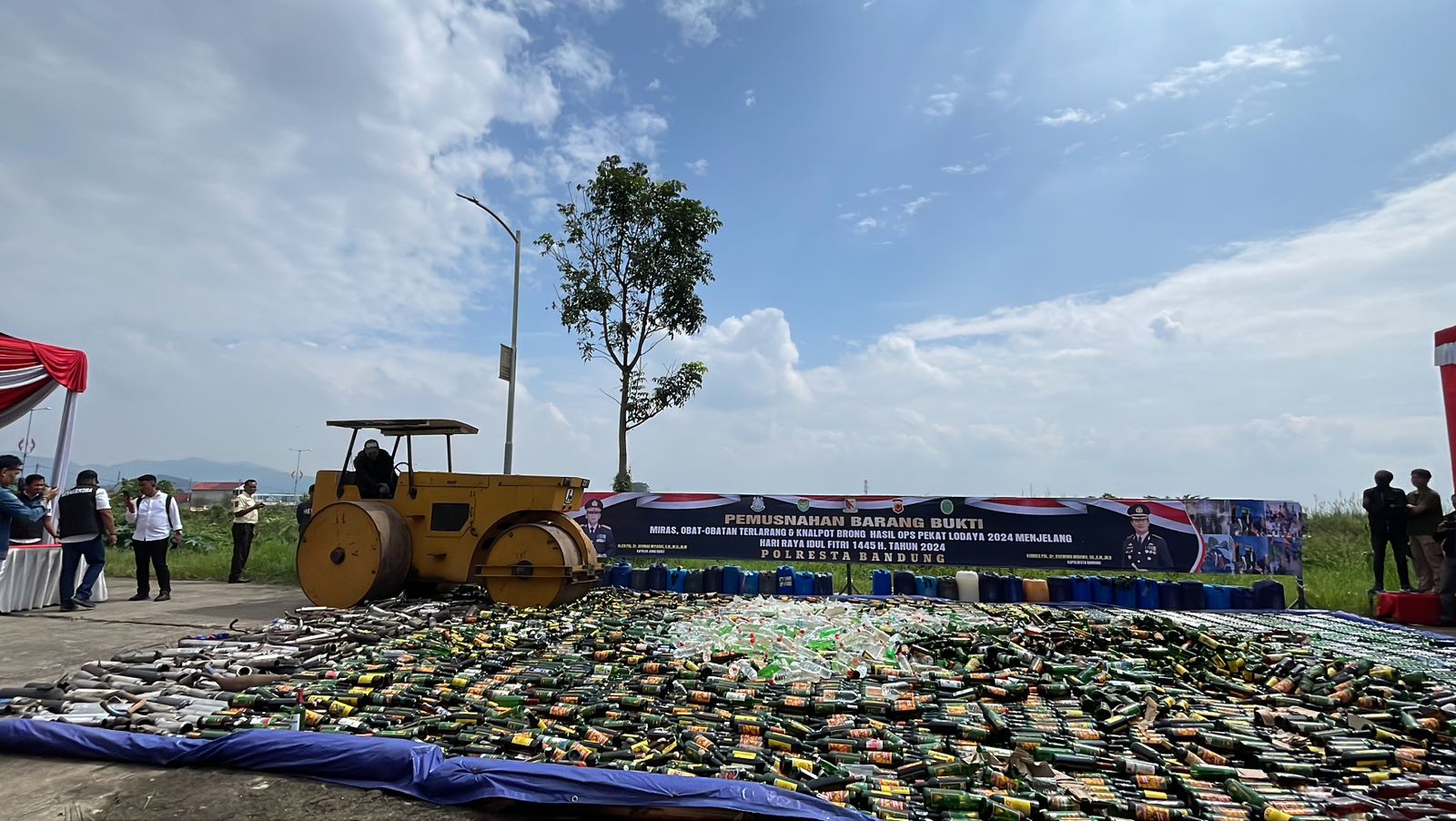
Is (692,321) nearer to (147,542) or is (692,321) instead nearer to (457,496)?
(457,496)

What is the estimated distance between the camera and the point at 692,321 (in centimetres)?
1493

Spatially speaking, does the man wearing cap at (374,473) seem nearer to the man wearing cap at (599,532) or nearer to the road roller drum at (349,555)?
the road roller drum at (349,555)

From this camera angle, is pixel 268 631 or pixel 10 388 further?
pixel 10 388

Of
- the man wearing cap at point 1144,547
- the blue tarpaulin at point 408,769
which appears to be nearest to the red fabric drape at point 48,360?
the blue tarpaulin at point 408,769

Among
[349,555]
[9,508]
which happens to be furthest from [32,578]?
[349,555]

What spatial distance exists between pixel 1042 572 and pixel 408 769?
1007 centimetres

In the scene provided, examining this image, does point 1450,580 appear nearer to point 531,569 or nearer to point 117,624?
point 531,569

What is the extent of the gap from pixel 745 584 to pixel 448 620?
4.39 m

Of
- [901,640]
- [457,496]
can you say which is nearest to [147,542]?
[457,496]

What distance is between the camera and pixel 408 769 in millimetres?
3406

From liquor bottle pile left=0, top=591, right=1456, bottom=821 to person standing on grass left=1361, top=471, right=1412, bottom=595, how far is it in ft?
9.08

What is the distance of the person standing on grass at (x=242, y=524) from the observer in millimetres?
11945

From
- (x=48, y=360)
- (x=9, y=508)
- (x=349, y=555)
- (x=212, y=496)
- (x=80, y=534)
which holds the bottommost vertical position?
(x=349, y=555)

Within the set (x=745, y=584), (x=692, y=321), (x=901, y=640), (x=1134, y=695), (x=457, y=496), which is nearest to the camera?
(x=1134, y=695)
